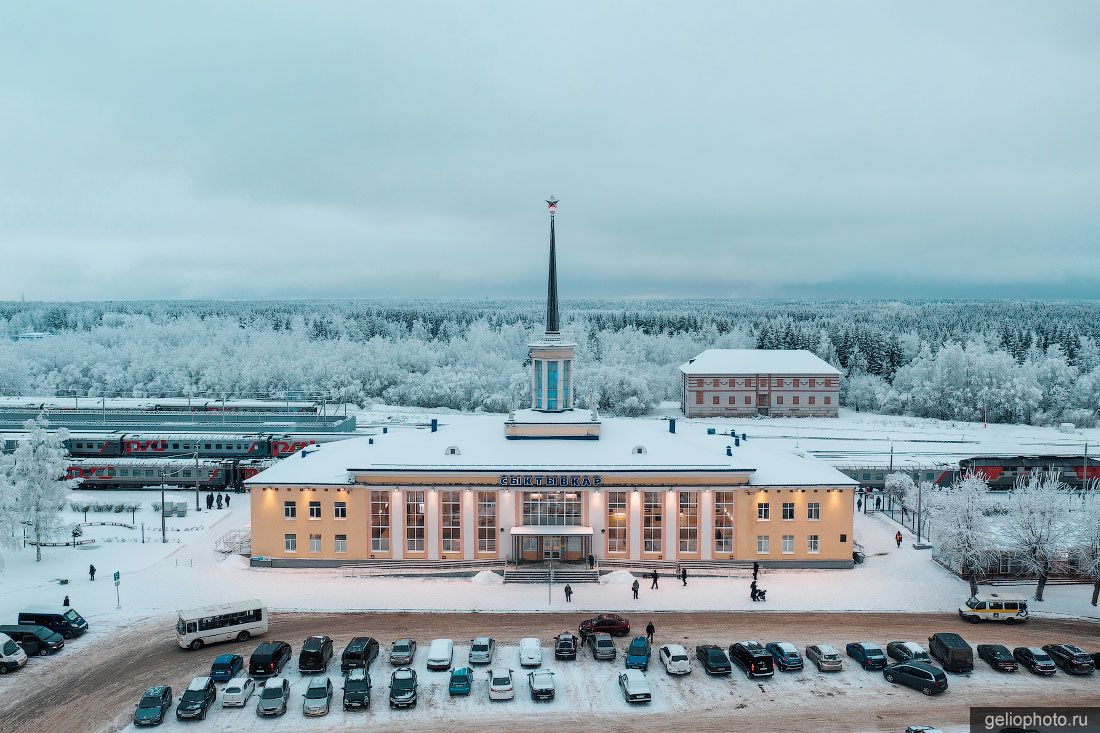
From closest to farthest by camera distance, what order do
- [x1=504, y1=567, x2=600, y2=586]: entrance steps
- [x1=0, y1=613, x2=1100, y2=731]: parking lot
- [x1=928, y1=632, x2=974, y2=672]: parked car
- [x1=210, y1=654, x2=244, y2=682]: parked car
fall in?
1. [x1=0, y1=613, x2=1100, y2=731]: parking lot
2. [x1=210, y1=654, x2=244, y2=682]: parked car
3. [x1=928, y1=632, x2=974, y2=672]: parked car
4. [x1=504, y1=567, x2=600, y2=586]: entrance steps

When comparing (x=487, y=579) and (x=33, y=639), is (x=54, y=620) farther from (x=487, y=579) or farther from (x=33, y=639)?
(x=487, y=579)

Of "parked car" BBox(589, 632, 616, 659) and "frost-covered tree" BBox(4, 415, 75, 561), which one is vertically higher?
"frost-covered tree" BBox(4, 415, 75, 561)

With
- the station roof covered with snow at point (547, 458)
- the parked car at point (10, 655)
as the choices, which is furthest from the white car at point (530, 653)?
the parked car at point (10, 655)

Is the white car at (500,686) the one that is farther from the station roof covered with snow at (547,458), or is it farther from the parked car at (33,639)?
the parked car at (33,639)

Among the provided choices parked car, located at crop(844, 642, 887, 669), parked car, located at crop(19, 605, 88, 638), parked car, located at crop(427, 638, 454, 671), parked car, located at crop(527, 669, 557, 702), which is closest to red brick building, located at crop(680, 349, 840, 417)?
parked car, located at crop(844, 642, 887, 669)

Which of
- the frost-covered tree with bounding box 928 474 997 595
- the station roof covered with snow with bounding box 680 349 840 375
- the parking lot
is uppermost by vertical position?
the station roof covered with snow with bounding box 680 349 840 375

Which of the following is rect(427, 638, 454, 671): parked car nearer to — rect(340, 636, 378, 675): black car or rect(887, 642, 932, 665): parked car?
rect(340, 636, 378, 675): black car
